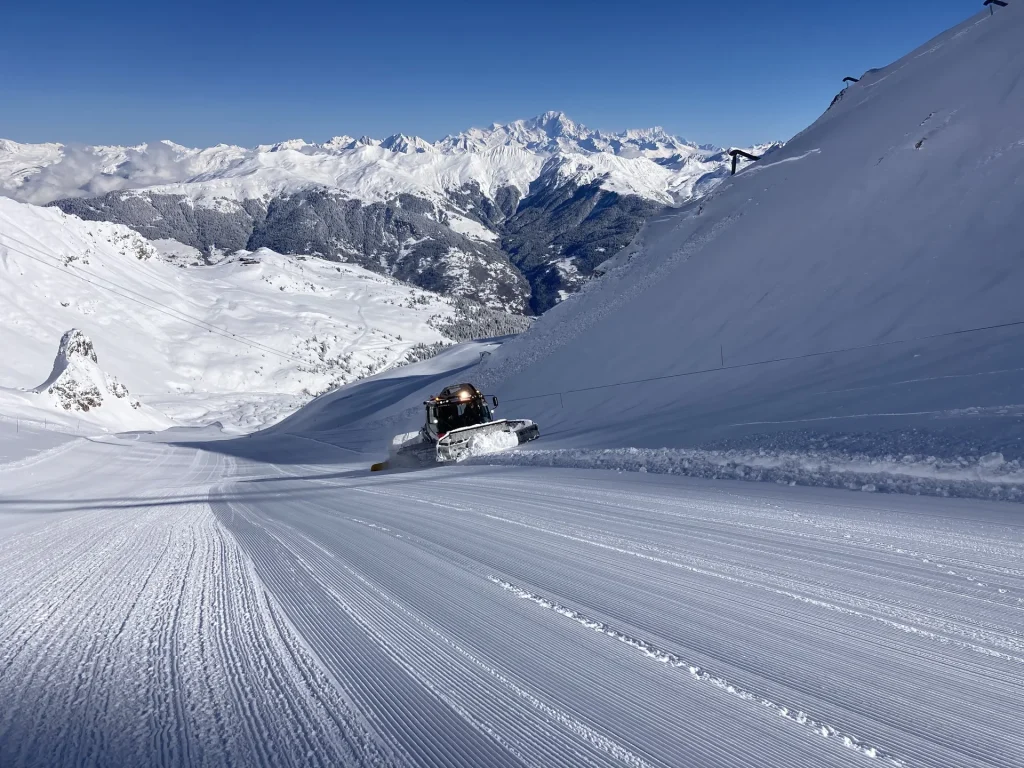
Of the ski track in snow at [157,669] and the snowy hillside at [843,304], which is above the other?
the snowy hillside at [843,304]

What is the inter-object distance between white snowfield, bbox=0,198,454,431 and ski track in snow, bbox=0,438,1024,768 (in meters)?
54.1

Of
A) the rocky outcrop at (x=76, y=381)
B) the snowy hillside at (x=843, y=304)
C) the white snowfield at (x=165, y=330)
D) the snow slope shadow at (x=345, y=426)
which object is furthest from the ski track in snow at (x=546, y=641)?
the rocky outcrop at (x=76, y=381)

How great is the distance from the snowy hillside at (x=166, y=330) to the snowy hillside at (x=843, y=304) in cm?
5127

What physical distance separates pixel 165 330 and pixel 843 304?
464ft

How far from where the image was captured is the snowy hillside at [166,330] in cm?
9025

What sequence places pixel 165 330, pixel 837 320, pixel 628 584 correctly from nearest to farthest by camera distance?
pixel 628 584, pixel 837 320, pixel 165 330

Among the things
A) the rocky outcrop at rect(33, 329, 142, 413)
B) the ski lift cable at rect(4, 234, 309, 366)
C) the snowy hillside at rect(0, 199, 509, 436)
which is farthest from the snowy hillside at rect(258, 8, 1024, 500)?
the ski lift cable at rect(4, 234, 309, 366)

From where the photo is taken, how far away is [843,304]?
1744 cm

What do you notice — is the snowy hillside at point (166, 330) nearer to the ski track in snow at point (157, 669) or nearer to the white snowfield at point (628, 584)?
the white snowfield at point (628, 584)

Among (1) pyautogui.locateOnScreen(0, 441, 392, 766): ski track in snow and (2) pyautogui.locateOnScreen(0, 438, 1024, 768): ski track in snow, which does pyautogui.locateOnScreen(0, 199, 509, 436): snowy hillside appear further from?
(2) pyautogui.locateOnScreen(0, 438, 1024, 768): ski track in snow

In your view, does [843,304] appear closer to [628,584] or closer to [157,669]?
[628,584]

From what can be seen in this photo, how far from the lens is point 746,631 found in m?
3.99

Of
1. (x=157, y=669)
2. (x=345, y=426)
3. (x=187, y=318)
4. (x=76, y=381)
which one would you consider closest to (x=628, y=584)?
(x=157, y=669)

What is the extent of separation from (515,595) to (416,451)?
13.5 m
